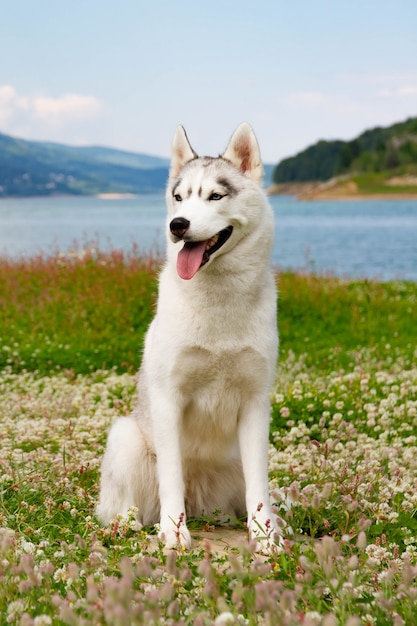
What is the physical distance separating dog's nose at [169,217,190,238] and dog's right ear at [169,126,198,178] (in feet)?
2.64

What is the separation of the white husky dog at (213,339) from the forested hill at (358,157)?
418 ft

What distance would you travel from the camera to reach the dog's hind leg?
5.12 metres

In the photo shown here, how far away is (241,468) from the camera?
17.8 ft

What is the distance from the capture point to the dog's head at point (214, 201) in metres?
4.63

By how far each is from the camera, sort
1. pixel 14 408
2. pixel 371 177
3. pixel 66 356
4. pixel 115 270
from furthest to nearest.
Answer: pixel 371 177
pixel 115 270
pixel 66 356
pixel 14 408

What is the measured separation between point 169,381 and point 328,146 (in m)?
176

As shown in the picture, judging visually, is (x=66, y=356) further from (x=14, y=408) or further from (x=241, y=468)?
(x=241, y=468)

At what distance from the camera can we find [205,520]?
5301 millimetres

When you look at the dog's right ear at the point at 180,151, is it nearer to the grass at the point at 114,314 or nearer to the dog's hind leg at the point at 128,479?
the dog's hind leg at the point at 128,479

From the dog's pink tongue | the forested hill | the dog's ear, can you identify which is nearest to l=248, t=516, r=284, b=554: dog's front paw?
the dog's pink tongue

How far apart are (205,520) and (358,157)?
15161 centimetres

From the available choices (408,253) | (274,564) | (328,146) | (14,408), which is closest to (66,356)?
(14,408)

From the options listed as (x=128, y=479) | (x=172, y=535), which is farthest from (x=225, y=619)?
(x=128, y=479)

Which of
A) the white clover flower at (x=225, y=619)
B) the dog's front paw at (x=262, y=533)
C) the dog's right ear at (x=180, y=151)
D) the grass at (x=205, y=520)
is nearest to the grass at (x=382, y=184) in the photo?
the grass at (x=205, y=520)
